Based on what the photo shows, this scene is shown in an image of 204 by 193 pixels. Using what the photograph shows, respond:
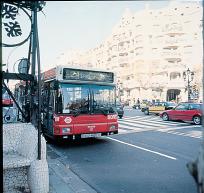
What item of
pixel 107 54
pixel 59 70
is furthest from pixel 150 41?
pixel 59 70

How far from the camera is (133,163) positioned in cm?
880

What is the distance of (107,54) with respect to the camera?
98625 mm

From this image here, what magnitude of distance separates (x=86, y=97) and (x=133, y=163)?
3.38 m

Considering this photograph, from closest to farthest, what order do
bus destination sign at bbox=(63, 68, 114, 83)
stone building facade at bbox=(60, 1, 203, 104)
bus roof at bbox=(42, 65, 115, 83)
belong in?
bus roof at bbox=(42, 65, 115, 83) < bus destination sign at bbox=(63, 68, 114, 83) < stone building facade at bbox=(60, 1, 203, 104)

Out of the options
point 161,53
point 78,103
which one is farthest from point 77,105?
point 161,53

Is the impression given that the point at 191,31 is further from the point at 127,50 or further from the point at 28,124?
the point at 28,124

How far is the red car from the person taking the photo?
22.1 meters

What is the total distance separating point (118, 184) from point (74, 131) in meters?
4.67

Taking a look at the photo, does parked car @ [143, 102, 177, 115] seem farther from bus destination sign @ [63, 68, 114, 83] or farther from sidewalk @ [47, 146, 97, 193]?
sidewalk @ [47, 146, 97, 193]

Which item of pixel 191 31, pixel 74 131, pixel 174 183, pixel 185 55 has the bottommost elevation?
pixel 174 183

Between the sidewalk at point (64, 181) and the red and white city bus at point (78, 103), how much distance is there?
96.8 inches

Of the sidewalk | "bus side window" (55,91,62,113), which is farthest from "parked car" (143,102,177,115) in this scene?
the sidewalk

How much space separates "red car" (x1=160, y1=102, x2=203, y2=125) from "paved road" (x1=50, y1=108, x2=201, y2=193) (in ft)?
28.4

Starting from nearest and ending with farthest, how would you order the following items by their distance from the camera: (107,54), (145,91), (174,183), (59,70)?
(174,183) → (59,70) → (145,91) → (107,54)
